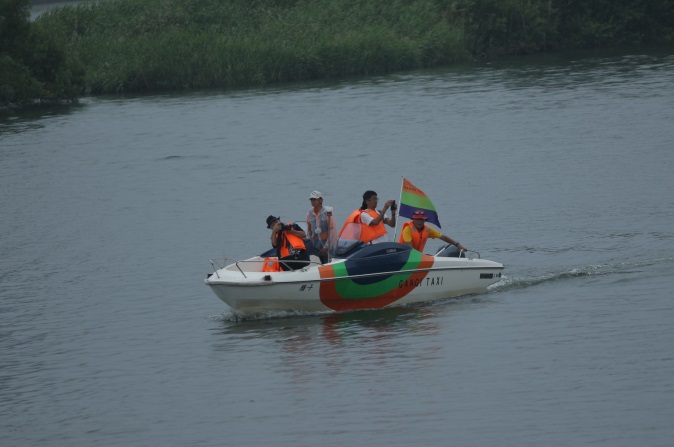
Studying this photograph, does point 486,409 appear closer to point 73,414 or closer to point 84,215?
point 73,414

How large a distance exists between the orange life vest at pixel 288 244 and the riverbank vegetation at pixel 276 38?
30.9 metres

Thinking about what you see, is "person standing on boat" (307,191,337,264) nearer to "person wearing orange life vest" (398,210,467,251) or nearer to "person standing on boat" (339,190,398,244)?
"person standing on boat" (339,190,398,244)

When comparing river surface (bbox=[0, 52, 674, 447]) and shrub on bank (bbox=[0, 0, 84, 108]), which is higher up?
shrub on bank (bbox=[0, 0, 84, 108])

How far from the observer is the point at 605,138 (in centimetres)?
3472

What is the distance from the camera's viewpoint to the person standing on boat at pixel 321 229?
62.9 feet

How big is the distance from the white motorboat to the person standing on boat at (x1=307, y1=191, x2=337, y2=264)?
167 mm

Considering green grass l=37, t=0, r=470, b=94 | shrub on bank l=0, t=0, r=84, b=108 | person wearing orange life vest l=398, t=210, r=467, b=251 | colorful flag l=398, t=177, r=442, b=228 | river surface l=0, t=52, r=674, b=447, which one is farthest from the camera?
green grass l=37, t=0, r=470, b=94

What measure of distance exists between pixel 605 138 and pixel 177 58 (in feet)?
66.9

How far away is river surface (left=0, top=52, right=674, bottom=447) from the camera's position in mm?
14859

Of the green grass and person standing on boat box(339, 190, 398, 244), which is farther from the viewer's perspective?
the green grass

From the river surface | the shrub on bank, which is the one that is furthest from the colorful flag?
the shrub on bank

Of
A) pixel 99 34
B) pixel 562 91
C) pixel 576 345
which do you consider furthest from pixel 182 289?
pixel 99 34

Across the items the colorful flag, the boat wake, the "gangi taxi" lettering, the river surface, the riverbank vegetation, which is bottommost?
the boat wake

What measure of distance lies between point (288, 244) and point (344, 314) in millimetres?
1446
